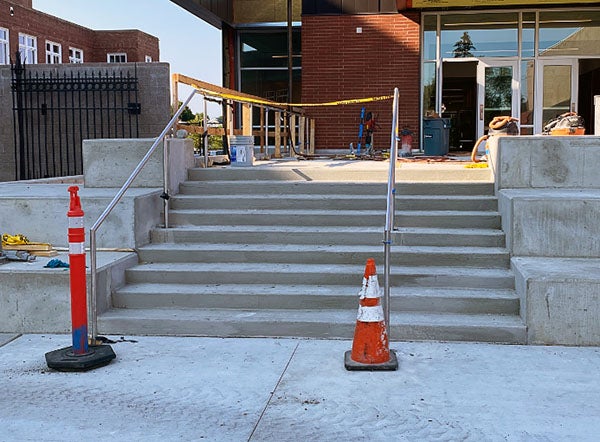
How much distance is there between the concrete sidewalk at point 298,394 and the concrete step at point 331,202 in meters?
2.39

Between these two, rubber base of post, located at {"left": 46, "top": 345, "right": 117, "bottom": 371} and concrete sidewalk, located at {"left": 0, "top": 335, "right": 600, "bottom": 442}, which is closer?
concrete sidewalk, located at {"left": 0, "top": 335, "right": 600, "bottom": 442}

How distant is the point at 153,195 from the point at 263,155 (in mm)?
5063

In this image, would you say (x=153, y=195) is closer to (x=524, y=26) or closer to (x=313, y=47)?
(x=313, y=47)

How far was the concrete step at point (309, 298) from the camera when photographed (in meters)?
6.06

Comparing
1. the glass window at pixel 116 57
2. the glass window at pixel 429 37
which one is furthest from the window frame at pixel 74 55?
the glass window at pixel 429 37

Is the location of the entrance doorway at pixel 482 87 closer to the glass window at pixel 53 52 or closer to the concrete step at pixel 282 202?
the concrete step at pixel 282 202

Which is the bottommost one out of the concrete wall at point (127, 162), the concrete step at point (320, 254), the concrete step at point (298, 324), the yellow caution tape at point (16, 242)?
the concrete step at point (298, 324)

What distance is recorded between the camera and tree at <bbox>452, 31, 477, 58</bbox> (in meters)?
16.8

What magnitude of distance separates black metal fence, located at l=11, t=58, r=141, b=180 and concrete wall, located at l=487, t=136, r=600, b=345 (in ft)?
23.8

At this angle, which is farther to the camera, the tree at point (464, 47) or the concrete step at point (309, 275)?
the tree at point (464, 47)

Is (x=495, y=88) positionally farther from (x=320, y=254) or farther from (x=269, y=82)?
(x=320, y=254)

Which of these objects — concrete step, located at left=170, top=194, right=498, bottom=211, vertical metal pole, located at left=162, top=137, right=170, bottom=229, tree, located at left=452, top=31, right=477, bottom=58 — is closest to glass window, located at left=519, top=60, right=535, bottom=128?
tree, located at left=452, top=31, right=477, bottom=58

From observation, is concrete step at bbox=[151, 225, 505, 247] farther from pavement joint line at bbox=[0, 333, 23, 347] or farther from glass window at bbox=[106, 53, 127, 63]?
glass window at bbox=[106, 53, 127, 63]

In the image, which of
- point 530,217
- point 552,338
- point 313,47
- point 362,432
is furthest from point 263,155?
point 362,432
